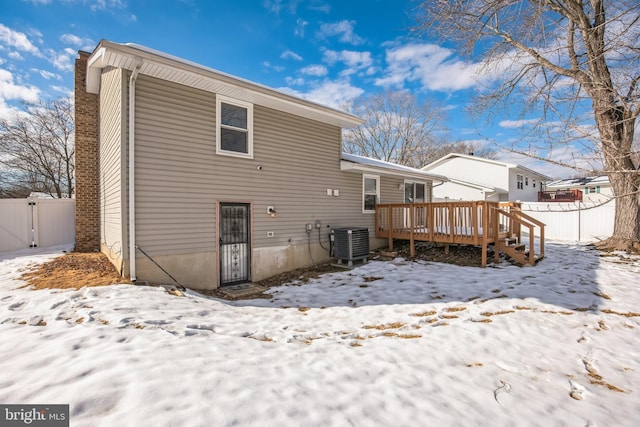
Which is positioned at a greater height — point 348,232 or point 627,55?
point 627,55

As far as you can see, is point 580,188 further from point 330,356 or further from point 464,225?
point 330,356

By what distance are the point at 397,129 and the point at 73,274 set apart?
2832 centimetres

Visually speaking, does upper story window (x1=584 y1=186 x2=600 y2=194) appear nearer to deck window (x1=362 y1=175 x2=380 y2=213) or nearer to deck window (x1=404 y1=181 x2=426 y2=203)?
deck window (x1=404 y1=181 x2=426 y2=203)

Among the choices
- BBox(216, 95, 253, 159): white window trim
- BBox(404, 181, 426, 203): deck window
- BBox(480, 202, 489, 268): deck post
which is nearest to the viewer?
BBox(216, 95, 253, 159): white window trim

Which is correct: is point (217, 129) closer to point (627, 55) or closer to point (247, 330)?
point (247, 330)

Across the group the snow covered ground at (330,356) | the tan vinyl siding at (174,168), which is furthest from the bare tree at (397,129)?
the snow covered ground at (330,356)

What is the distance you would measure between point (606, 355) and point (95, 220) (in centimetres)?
1178

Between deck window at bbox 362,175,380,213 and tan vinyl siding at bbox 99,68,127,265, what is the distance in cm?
701

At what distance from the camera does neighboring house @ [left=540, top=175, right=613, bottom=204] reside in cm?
2570

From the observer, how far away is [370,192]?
1073 cm

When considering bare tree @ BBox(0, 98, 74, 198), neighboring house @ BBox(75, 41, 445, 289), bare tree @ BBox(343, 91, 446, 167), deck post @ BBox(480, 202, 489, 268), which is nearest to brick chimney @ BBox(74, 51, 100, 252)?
neighboring house @ BBox(75, 41, 445, 289)

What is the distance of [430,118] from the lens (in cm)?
2902

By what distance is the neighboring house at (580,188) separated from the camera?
2570 centimetres

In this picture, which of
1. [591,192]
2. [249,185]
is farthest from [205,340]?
[591,192]
